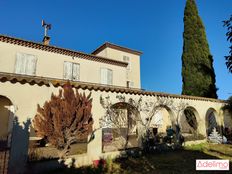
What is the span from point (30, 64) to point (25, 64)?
1.24 ft

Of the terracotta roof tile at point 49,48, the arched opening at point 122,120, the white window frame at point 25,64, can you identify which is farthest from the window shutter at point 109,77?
the white window frame at point 25,64

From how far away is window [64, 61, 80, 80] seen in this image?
1609 centimetres

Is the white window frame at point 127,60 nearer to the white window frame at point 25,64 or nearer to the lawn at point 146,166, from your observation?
the white window frame at point 25,64

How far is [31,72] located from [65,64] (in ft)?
9.82

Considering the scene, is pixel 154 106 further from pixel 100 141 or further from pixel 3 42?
pixel 3 42

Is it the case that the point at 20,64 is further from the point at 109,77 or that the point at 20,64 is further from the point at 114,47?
the point at 114,47

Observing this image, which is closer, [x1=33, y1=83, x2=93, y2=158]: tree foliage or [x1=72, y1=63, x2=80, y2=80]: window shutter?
[x1=33, y1=83, x2=93, y2=158]: tree foliage

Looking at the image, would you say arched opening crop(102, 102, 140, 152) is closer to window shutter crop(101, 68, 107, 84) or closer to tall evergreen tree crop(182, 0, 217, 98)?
window shutter crop(101, 68, 107, 84)

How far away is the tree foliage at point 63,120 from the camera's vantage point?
22.1 feet

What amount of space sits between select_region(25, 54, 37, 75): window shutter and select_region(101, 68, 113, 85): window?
6480 mm

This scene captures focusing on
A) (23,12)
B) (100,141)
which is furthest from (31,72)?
(100,141)

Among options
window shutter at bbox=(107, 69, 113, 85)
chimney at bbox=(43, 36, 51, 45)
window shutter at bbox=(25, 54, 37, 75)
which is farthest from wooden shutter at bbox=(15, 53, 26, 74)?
window shutter at bbox=(107, 69, 113, 85)

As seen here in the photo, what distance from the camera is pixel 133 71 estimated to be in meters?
24.1

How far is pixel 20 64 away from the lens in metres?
14.2
